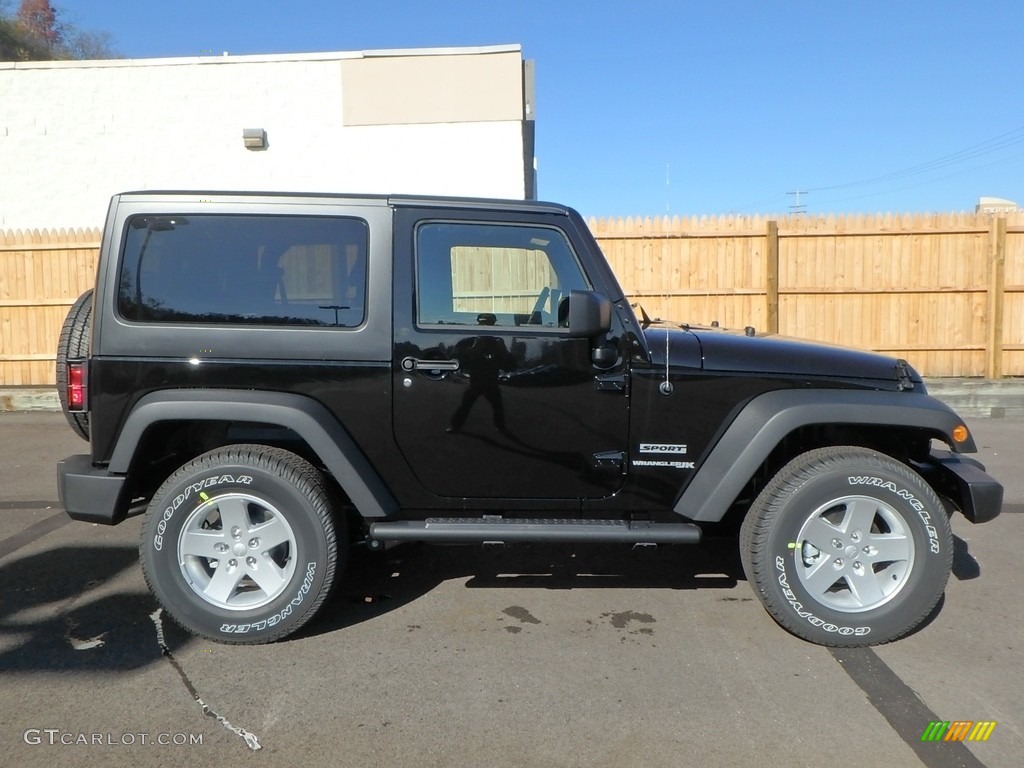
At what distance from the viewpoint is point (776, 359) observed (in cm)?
377

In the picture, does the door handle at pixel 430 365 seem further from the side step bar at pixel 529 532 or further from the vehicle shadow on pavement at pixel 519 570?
the vehicle shadow on pavement at pixel 519 570

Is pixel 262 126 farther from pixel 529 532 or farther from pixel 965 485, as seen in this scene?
pixel 965 485

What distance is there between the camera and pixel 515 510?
12.7 ft

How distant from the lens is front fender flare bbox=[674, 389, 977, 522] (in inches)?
143

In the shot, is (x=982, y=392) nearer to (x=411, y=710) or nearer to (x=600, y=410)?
(x=600, y=410)

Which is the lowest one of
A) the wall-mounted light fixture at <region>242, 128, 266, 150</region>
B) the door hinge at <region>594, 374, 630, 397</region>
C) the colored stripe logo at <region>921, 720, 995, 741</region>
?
the colored stripe logo at <region>921, 720, 995, 741</region>

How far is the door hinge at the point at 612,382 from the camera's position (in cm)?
370

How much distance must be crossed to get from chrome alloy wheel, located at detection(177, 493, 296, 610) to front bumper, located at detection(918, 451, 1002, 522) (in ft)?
10.1

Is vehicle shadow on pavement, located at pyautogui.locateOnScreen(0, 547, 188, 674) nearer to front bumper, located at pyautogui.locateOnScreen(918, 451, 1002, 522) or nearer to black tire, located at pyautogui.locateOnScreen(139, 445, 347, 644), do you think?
black tire, located at pyautogui.locateOnScreen(139, 445, 347, 644)

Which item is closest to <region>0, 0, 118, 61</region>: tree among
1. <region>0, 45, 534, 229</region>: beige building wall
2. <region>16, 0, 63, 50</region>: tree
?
<region>16, 0, 63, 50</region>: tree

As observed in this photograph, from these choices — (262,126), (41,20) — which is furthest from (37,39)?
(262,126)

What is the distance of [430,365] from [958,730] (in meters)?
2.52

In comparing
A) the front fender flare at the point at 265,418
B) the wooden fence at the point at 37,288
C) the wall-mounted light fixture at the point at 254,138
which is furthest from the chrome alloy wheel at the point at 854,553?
the wall-mounted light fixture at the point at 254,138

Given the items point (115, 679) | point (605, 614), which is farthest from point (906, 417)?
point (115, 679)
